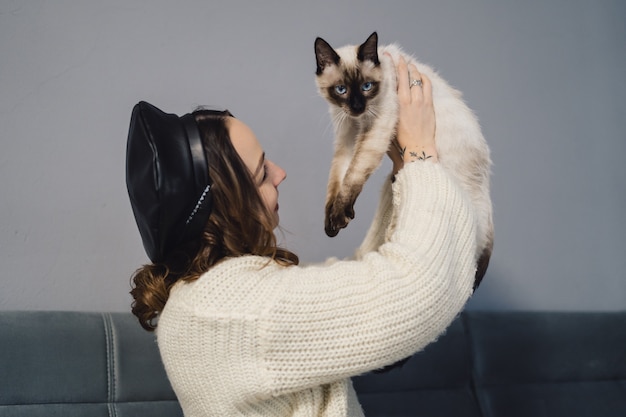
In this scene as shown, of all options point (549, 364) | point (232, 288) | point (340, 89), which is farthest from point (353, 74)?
point (549, 364)

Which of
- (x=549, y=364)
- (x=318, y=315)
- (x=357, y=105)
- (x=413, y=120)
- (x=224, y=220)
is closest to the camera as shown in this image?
(x=318, y=315)

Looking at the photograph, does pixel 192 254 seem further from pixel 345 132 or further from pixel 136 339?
pixel 136 339

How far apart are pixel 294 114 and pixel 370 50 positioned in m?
0.71

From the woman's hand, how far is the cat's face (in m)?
0.06

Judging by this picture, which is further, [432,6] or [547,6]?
[547,6]

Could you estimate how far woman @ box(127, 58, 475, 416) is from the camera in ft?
3.21

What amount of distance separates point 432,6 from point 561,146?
77 cm

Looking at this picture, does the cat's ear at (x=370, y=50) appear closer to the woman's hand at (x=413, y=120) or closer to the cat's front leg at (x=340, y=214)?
the woman's hand at (x=413, y=120)

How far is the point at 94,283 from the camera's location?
171 centimetres

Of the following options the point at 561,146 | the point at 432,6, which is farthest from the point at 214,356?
the point at 561,146

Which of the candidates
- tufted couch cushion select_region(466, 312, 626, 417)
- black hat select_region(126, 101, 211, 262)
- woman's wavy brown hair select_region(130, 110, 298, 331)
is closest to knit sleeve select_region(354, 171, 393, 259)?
woman's wavy brown hair select_region(130, 110, 298, 331)

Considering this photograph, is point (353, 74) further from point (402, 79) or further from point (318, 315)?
point (318, 315)

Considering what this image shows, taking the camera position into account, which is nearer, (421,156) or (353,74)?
(421,156)

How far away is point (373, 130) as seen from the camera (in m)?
1.28
